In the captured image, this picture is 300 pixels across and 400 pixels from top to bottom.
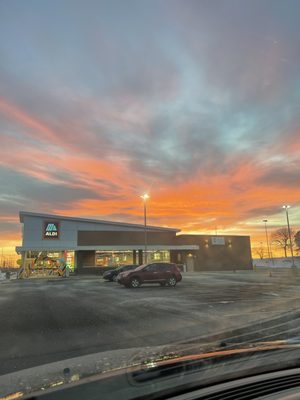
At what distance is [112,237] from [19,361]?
4389 centimetres

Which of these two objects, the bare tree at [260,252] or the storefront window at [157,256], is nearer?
the storefront window at [157,256]

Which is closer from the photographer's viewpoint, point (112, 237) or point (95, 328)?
point (95, 328)

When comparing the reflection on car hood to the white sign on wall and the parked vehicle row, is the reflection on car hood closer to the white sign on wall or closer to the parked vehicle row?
the parked vehicle row

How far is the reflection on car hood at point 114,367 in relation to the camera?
197 cm

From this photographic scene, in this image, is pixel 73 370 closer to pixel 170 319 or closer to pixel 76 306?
pixel 170 319

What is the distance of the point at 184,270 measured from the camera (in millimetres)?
51250

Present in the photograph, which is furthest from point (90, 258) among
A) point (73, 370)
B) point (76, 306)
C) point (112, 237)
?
point (73, 370)

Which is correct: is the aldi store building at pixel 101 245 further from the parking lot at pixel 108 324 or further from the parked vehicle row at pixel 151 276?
the parking lot at pixel 108 324

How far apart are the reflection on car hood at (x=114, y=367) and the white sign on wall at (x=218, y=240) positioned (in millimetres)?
54502

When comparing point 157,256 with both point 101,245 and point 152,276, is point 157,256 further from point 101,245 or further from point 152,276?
point 152,276

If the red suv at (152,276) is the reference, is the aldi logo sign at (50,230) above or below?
above

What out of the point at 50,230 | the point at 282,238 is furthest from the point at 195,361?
the point at 282,238

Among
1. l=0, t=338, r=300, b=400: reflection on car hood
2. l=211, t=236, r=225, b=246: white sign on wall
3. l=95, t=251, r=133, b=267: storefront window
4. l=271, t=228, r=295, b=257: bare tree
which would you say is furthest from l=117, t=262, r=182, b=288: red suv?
l=271, t=228, r=295, b=257: bare tree

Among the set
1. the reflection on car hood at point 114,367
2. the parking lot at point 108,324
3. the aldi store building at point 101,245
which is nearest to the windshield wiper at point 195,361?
the reflection on car hood at point 114,367
